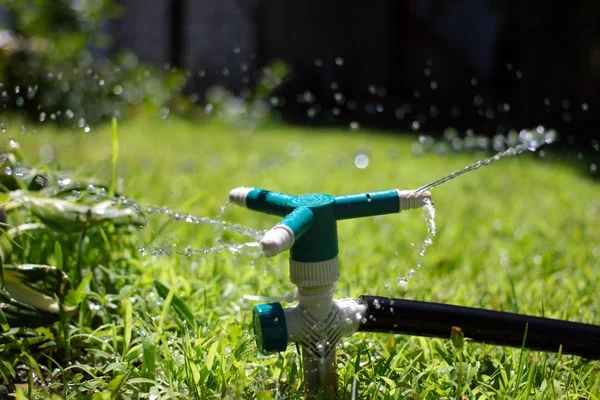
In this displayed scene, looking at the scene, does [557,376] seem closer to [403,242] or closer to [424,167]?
[403,242]

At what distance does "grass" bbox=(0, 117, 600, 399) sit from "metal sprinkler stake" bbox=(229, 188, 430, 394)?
3.4 inches

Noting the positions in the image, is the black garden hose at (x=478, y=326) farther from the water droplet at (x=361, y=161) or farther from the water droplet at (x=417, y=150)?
the water droplet at (x=417, y=150)

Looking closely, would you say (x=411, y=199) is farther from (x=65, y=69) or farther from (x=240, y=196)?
(x=65, y=69)

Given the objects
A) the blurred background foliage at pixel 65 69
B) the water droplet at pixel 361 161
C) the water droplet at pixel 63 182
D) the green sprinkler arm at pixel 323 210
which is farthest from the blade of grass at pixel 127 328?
the blurred background foliage at pixel 65 69

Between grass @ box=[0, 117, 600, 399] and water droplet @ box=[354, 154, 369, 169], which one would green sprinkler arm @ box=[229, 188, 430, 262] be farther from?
water droplet @ box=[354, 154, 369, 169]

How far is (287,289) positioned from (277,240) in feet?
2.37

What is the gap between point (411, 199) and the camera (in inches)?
41.8


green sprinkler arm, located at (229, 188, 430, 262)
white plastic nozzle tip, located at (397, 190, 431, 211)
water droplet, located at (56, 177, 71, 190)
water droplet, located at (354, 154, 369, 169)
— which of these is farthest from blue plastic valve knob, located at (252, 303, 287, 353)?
water droplet, located at (354, 154, 369, 169)

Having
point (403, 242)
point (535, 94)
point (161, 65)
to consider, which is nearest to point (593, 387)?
point (403, 242)

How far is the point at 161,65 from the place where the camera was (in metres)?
7.18

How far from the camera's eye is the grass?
1153mm

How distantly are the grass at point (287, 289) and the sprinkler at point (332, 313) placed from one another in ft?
0.19

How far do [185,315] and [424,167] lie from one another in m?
2.83

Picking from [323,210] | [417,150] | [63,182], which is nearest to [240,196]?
[323,210]
